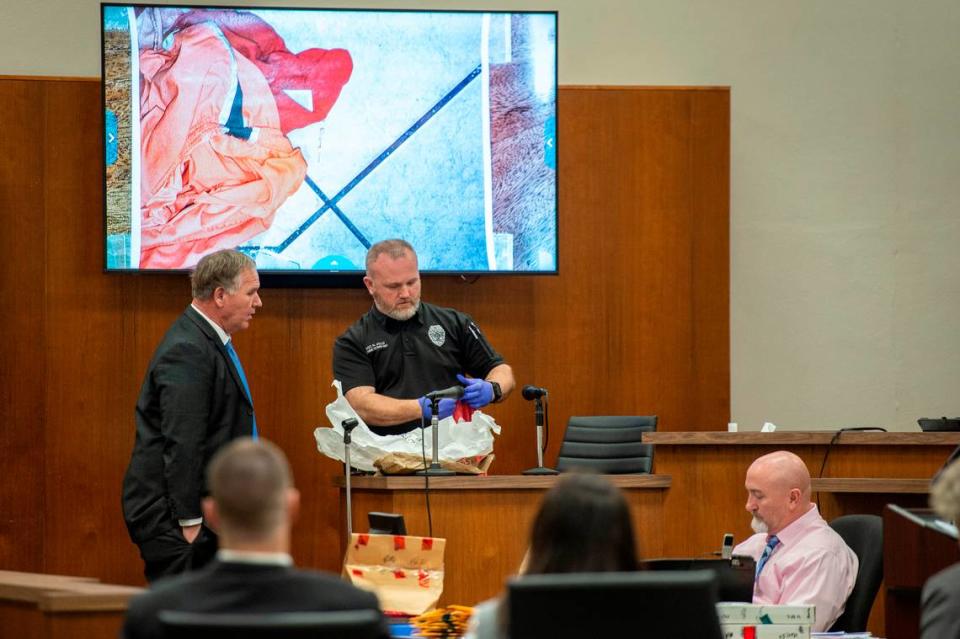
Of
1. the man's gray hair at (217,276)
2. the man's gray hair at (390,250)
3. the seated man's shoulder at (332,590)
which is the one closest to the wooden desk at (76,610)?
the seated man's shoulder at (332,590)

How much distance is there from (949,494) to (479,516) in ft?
8.33

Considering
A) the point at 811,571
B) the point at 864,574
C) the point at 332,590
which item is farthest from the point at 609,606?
the point at 864,574

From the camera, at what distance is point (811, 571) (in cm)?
409

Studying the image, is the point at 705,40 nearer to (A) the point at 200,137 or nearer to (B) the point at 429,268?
(B) the point at 429,268

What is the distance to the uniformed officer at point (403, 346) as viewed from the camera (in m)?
5.48

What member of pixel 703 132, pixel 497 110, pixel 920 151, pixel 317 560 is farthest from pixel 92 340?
pixel 920 151

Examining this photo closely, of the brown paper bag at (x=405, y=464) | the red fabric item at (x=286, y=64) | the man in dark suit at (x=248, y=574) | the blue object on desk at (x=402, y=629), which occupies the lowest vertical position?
the blue object on desk at (x=402, y=629)

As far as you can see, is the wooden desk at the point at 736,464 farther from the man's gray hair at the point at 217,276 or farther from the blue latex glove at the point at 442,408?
the man's gray hair at the point at 217,276

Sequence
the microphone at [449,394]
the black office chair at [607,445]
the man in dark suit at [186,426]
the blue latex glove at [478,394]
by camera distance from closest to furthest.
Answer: the man in dark suit at [186,426]
the microphone at [449,394]
the blue latex glove at [478,394]
the black office chair at [607,445]

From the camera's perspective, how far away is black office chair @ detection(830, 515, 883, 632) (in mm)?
4113

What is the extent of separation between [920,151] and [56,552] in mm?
5073

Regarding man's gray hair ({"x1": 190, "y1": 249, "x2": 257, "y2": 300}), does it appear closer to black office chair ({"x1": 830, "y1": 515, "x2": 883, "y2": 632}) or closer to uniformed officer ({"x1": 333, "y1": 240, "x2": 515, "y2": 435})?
uniformed officer ({"x1": 333, "y1": 240, "x2": 515, "y2": 435})

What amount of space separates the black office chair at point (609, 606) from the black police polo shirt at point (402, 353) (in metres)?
3.30

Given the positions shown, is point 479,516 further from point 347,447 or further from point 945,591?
point 945,591
